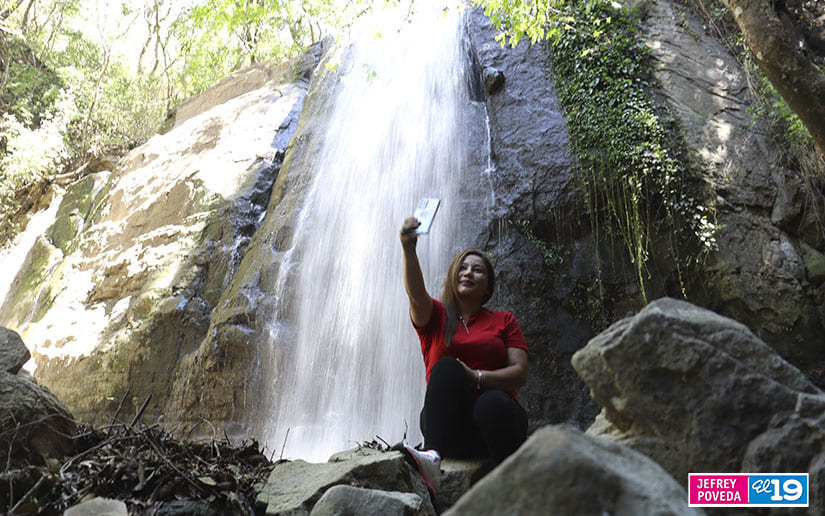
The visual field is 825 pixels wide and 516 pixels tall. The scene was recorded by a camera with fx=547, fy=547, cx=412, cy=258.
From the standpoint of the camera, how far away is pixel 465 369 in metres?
2.64

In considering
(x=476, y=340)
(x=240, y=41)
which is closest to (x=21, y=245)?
(x=240, y=41)

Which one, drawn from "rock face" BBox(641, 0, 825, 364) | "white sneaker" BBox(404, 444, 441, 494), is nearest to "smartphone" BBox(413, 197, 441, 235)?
"white sneaker" BBox(404, 444, 441, 494)

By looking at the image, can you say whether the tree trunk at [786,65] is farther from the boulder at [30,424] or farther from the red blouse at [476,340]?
the boulder at [30,424]

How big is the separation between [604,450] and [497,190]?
5.24m

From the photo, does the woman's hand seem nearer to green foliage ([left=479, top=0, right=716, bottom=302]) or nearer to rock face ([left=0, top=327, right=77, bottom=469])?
rock face ([left=0, top=327, right=77, bottom=469])

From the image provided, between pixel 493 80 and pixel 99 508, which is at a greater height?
pixel 99 508

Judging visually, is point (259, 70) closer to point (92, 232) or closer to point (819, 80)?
point (92, 232)

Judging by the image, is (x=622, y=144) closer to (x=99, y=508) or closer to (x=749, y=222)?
(x=749, y=222)

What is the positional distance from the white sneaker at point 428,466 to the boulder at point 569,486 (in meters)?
1.48

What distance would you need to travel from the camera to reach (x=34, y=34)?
45.2ft

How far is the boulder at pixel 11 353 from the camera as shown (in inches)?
98.2

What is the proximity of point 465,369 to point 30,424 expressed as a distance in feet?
5.91

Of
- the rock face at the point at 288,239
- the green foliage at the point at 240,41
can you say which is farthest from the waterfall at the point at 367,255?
the green foliage at the point at 240,41

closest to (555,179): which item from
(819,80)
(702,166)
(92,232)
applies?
(702,166)
